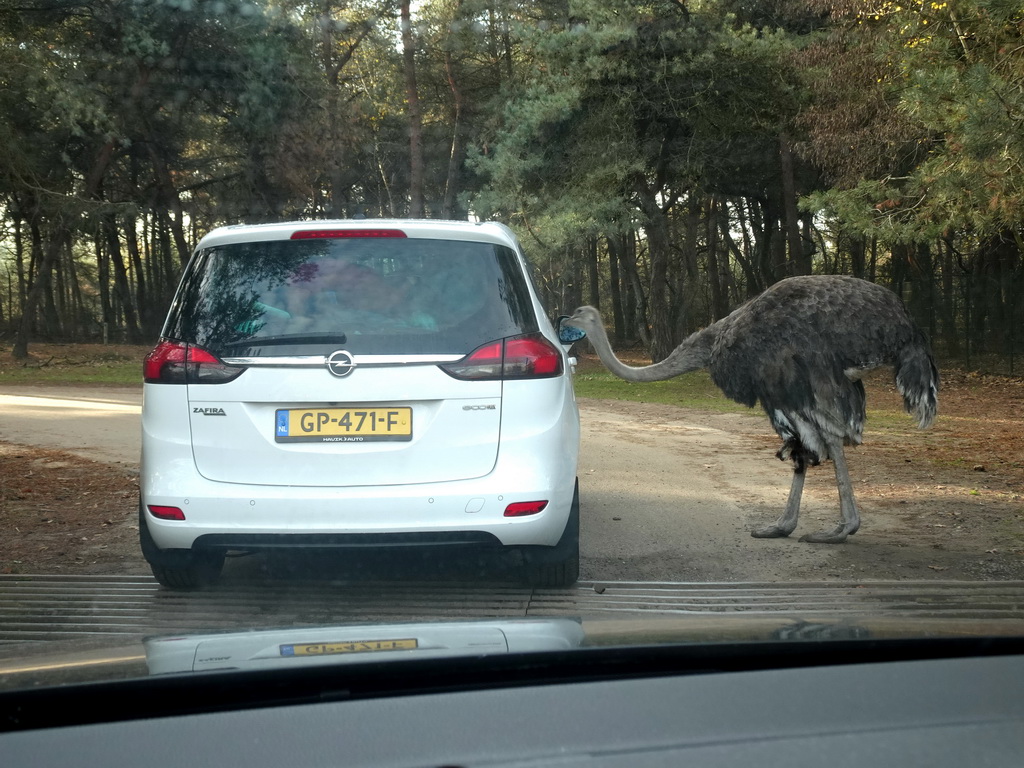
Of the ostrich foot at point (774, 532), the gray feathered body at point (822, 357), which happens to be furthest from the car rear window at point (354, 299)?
the ostrich foot at point (774, 532)

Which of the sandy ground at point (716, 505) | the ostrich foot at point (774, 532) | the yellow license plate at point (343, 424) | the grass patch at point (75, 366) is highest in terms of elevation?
the yellow license plate at point (343, 424)

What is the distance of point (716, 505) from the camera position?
8195mm

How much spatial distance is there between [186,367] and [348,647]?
3023 mm

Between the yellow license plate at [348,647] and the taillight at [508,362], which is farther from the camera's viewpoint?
the taillight at [508,362]

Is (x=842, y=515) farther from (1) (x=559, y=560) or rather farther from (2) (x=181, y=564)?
(2) (x=181, y=564)

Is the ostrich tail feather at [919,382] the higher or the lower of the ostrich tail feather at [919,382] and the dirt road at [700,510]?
the higher

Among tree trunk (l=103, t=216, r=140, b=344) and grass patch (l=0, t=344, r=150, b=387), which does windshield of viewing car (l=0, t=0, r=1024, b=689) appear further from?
tree trunk (l=103, t=216, r=140, b=344)

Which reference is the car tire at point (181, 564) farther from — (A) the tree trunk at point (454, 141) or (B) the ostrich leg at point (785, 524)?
(A) the tree trunk at point (454, 141)

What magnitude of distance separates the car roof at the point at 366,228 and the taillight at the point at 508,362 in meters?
0.57

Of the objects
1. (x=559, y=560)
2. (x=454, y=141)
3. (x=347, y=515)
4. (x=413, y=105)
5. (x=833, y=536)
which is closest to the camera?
(x=347, y=515)

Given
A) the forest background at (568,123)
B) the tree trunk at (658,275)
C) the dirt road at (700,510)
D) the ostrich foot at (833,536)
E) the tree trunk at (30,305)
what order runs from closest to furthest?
the dirt road at (700,510) < the ostrich foot at (833,536) < the forest background at (568,123) < the tree trunk at (658,275) < the tree trunk at (30,305)

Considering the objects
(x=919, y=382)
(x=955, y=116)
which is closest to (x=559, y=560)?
(x=919, y=382)

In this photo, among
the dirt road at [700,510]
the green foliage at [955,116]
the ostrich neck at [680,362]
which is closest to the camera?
the dirt road at [700,510]

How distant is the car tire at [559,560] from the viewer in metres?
5.36
